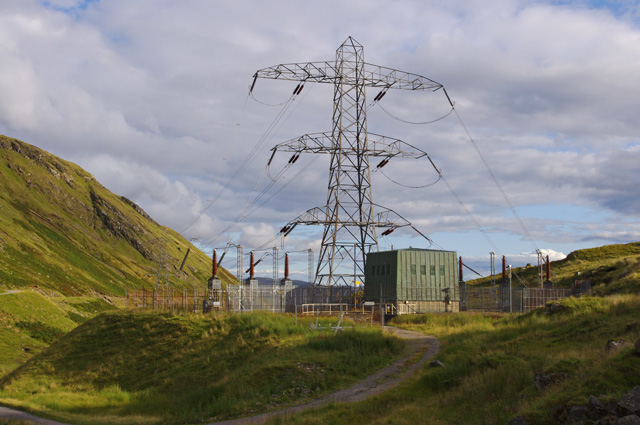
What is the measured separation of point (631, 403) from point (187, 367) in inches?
1087

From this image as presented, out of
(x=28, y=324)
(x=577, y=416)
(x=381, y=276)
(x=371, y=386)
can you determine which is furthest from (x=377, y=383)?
(x=28, y=324)

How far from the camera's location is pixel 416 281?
49.7 metres

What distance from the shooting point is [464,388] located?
62.6ft

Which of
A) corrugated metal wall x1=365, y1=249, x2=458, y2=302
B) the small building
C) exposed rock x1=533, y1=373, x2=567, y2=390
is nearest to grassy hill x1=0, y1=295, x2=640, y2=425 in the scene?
exposed rock x1=533, y1=373, x2=567, y2=390

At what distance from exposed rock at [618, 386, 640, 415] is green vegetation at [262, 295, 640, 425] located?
1.21m

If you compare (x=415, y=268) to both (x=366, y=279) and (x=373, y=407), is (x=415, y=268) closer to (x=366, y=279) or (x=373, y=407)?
(x=366, y=279)

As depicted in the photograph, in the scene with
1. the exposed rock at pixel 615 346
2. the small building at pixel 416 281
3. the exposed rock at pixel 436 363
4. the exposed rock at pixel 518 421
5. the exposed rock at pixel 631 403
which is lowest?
the exposed rock at pixel 436 363

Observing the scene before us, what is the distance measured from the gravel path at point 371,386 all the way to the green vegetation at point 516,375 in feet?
2.94

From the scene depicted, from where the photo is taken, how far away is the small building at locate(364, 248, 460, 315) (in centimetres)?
4834

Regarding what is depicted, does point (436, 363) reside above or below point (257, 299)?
below

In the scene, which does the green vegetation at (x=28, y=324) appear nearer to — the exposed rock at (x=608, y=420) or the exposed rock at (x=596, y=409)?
the exposed rock at (x=596, y=409)

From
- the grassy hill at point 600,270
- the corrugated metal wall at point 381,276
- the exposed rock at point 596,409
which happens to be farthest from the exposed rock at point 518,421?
the grassy hill at point 600,270

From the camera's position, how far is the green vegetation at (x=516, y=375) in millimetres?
14188

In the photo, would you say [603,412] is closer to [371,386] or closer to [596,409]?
[596,409]
